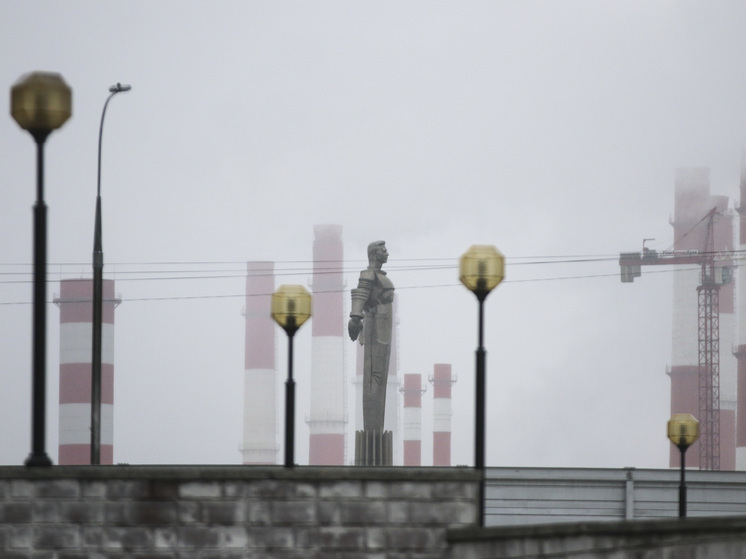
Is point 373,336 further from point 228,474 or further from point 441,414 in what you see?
point 441,414

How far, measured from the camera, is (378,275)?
27734mm

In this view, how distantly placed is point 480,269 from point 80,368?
6708 cm

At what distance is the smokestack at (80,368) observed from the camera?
77.9 meters

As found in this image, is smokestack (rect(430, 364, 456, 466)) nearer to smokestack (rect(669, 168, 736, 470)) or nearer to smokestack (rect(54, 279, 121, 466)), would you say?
smokestack (rect(669, 168, 736, 470))

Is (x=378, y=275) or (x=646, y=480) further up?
(x=378, y=275)

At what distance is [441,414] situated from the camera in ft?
367

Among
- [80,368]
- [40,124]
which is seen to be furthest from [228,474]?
[80,368]

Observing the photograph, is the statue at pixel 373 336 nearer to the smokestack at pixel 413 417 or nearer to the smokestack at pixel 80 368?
the smokestack at pixel 80 368

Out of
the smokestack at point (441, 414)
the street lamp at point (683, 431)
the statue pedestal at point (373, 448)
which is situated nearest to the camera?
the street lamp at point (683, 431)

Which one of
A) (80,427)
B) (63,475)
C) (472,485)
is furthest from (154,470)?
(80,427)

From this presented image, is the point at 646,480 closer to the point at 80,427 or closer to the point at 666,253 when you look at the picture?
the point at 80,427

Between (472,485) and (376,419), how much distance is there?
50.6 feet

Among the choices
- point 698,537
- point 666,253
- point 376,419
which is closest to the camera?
point 698,537

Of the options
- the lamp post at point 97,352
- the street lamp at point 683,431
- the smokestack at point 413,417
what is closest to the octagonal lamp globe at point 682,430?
the street lamp at point 683,431
